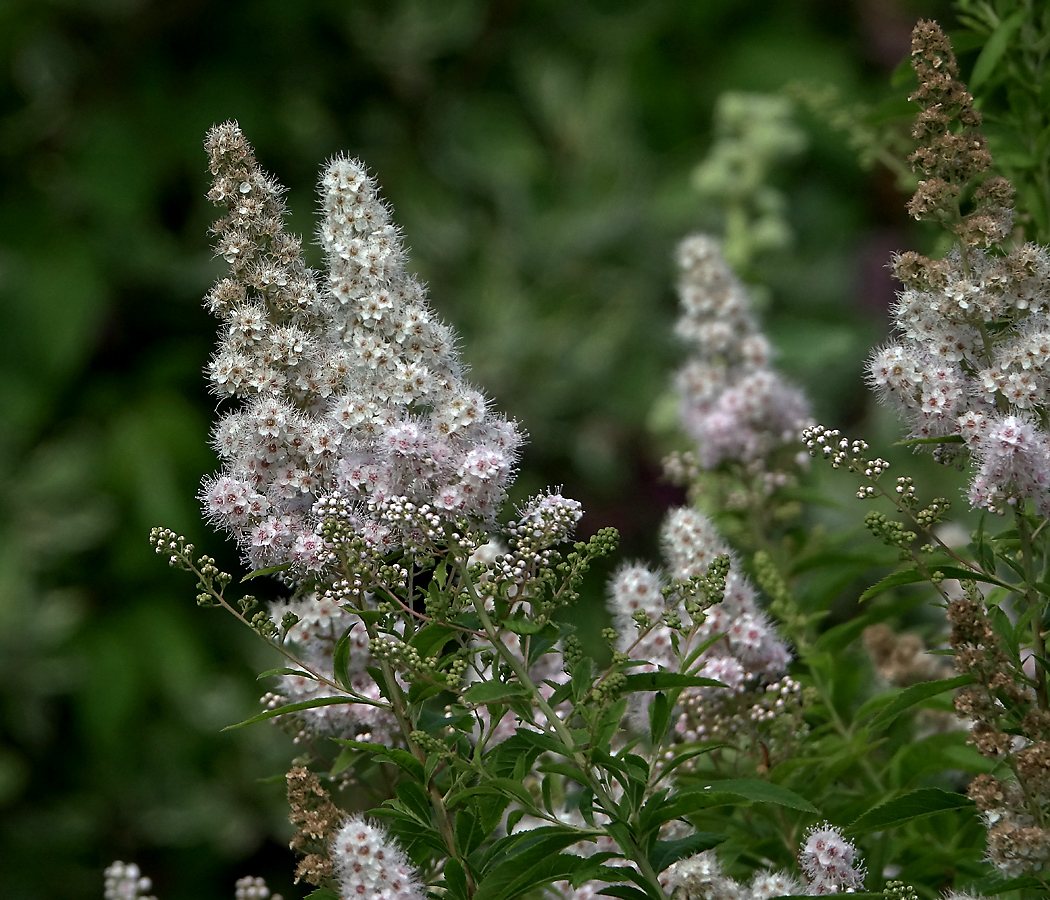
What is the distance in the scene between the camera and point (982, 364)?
118cm

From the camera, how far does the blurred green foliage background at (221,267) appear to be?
14.5 ft

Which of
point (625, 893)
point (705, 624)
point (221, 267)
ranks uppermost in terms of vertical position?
point (221, 267)

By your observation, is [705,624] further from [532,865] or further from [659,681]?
[532,865]

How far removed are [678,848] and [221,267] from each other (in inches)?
152

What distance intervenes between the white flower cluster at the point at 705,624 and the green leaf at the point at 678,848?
24 cm

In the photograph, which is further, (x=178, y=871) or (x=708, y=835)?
(x=178, y=871)

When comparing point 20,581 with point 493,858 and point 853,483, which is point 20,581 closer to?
point 853,483

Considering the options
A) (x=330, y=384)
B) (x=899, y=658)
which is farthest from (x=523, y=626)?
(x=899, y=658)

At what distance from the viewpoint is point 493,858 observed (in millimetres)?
1180

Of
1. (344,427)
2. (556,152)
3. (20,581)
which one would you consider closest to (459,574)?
(344,427)

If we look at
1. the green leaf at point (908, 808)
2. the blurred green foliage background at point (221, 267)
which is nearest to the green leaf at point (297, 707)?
the green leaf at point (908, 808)

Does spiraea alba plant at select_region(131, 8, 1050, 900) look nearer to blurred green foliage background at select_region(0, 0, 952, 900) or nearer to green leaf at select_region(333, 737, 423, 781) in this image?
green leaf at select_region(333, 737, 423, 781)

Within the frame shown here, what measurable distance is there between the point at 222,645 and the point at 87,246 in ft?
5.17

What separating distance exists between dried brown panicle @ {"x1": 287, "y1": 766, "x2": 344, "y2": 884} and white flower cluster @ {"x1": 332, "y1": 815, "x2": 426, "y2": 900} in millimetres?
24
